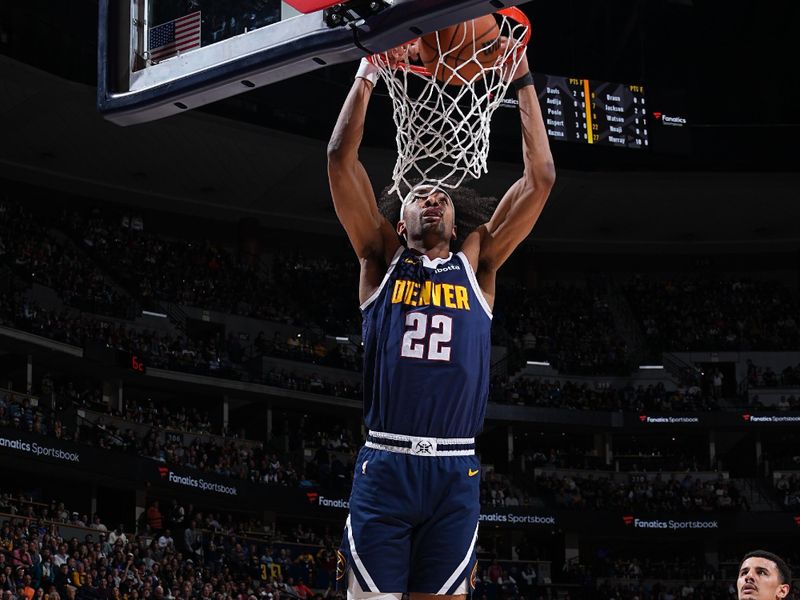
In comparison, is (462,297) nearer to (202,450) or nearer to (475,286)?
(475,286)

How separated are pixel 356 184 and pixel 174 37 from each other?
1.22 m

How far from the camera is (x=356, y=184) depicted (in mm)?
5566

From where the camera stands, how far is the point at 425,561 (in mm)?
5191

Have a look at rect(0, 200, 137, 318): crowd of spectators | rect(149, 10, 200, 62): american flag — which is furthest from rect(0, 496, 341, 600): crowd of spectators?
rect(149, 10, 200, 62): american flag

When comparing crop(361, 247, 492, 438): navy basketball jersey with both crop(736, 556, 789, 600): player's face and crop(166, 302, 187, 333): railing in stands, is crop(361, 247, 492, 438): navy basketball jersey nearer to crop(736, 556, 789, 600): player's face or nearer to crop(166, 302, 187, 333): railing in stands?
crop(736, 556, 789, 600): player's face

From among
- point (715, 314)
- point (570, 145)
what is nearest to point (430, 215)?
point (570, 145)

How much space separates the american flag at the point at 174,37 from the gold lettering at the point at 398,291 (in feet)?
5.02

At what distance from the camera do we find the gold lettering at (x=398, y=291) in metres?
5.52

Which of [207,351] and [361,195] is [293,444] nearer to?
[207,351]

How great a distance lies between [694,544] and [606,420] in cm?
534

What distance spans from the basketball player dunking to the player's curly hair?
1.33 ft

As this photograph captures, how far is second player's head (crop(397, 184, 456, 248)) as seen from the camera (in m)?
5.65

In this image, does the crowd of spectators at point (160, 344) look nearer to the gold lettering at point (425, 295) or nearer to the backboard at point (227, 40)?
the backboard at point (227, 40)

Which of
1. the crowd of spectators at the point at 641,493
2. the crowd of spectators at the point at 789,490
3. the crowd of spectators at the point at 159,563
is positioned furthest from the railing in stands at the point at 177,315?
the crowd of spectators at the point at 789,490
